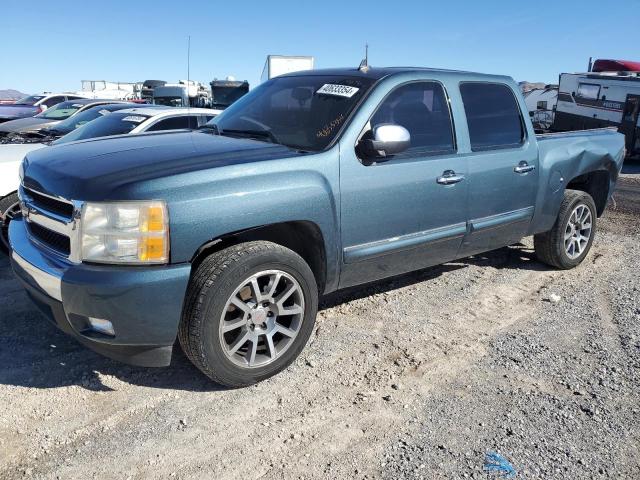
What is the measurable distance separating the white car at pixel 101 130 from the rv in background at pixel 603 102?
12702 millimetres

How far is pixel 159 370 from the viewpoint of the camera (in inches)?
129

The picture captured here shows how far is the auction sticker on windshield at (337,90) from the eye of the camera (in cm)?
361

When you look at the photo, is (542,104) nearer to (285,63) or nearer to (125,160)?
(285,63)

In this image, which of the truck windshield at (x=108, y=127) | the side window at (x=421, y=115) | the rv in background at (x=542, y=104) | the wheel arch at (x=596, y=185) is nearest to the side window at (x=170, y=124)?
the truck windshield at (x=108, y=127)

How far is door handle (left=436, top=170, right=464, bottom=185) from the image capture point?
378 cm

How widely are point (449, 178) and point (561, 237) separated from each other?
1.96 meters

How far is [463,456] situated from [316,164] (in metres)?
1.72

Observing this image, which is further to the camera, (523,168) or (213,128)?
(523,168)

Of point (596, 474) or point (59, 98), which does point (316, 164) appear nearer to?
point (596, 474)

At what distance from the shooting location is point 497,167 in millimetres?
4211

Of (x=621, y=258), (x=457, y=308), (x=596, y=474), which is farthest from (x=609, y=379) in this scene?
(x=621, y=258)

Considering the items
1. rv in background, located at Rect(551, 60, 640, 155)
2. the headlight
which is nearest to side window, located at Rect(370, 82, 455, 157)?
the headlight

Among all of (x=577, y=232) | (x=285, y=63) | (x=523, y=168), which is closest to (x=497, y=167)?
(x=523, y=168)

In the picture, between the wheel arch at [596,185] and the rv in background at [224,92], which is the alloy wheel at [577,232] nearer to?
the wheel arch at [596,185]
